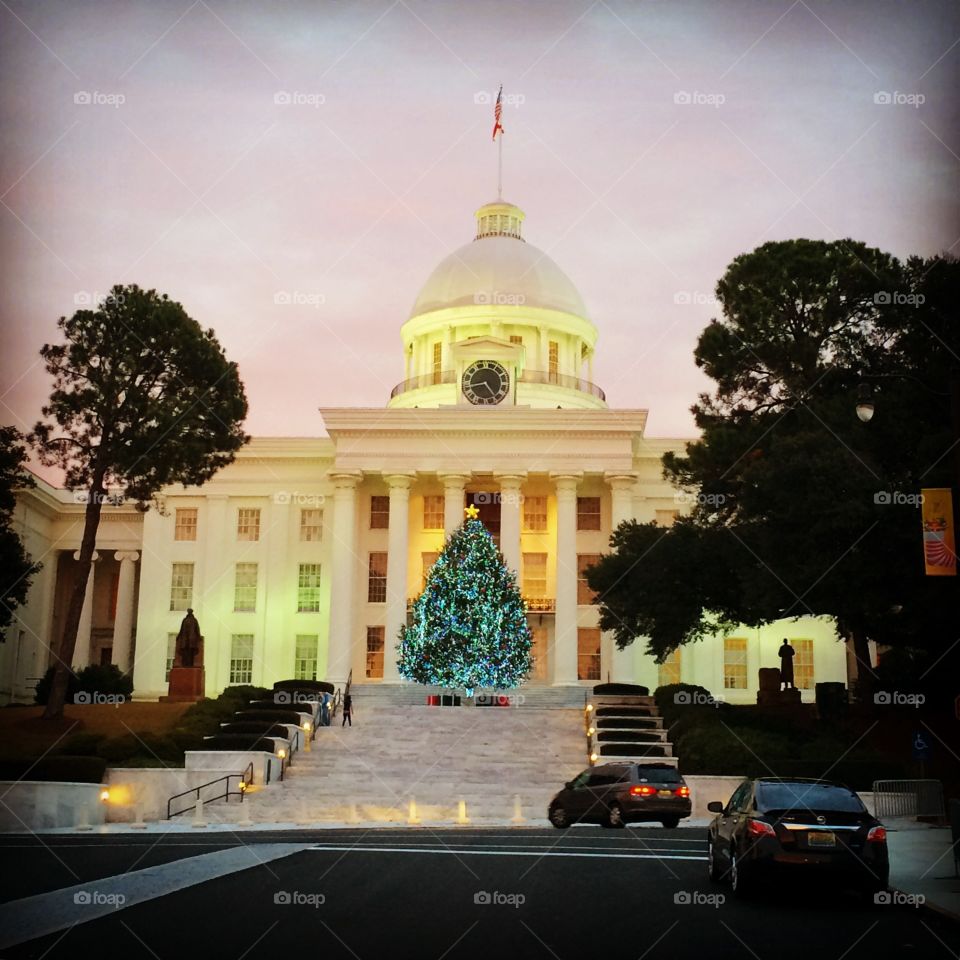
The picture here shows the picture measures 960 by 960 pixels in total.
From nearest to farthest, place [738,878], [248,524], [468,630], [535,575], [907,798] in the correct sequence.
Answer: [738,878], [907,798], [468,630], [535,575], [248,524]

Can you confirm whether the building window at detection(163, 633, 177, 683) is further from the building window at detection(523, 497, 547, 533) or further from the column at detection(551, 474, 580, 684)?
the column at detection(551, 474, 580, 684)

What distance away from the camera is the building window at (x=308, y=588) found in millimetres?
65188

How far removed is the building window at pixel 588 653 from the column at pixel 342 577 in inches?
416

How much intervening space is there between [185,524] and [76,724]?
27445 mm

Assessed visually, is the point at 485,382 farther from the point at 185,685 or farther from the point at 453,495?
the point at 185,685

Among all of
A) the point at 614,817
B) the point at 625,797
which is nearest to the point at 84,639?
the point at 614,817

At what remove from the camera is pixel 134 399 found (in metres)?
43.4

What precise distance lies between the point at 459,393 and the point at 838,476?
1380 inches

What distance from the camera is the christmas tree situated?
Answer: 50156mm

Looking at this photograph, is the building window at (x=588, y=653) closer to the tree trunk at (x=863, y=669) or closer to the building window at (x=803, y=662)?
the building window at (x=803, y=662)

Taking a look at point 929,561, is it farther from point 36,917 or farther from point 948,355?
point 948,355

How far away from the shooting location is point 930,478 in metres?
33.5

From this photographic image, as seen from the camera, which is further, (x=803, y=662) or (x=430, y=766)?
(x=803, y=662)

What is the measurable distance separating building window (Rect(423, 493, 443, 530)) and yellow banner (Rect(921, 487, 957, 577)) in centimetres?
4882
